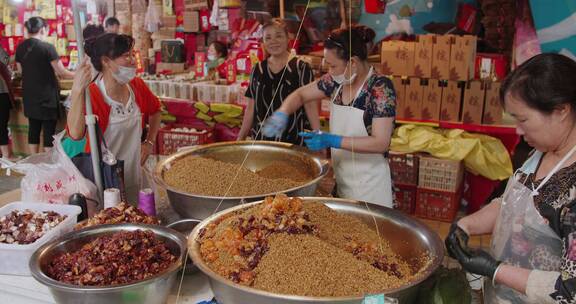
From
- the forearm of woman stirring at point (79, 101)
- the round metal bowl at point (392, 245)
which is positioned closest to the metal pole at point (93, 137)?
the forearm of woman stirring at point (79, 101)

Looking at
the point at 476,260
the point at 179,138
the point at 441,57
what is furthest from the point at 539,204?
the point at 179,138

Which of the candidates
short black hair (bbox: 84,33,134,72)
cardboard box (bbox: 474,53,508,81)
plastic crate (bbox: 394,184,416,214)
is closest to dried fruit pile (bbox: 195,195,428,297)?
short black hair (bbox: 84,33,134,72)

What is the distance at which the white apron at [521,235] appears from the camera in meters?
1.33

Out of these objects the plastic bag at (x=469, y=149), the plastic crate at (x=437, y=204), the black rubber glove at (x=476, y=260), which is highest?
the black rubber glove at (x=476, y=260)

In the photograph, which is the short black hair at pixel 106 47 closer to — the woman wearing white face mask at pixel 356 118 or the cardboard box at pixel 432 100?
the woman wearing white face mask at pixel 356 118

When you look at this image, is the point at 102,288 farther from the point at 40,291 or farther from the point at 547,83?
the point at 547,83

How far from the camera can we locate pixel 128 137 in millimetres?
2324

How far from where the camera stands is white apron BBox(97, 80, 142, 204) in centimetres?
223

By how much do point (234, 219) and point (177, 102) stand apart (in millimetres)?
3475

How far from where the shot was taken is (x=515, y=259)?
56.6 inches

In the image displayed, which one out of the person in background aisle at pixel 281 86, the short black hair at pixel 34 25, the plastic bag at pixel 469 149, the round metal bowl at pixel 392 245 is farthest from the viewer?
the short black hair at pixel 34 25

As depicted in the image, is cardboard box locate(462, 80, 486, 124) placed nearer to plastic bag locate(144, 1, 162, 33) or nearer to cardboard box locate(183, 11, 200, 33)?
cardboard box locate(183, 11, 200, 33)

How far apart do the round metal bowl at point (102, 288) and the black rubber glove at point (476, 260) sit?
78 cm

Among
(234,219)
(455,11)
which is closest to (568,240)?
(234,219)
